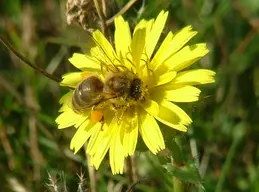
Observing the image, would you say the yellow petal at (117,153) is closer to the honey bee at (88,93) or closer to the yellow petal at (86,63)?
the honey bee at (88,93)

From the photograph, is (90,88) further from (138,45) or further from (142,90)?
(138,45)

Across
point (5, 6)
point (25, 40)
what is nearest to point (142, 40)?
point (25, 40)

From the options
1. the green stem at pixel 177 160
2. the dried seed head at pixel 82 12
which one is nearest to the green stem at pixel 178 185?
the green stem at pixel 177 160

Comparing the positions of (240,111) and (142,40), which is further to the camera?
(240,111)

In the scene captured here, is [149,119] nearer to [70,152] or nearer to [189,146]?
[189,146]

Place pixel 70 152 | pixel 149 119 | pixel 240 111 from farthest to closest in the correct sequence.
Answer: pixel 240 111 < pixel 70 152 < pixel 149 119

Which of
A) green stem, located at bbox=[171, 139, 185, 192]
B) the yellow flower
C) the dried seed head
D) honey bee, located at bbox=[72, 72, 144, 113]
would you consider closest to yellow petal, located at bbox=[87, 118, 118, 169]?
the yellow flower
